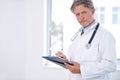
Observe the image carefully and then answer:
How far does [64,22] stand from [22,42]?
544 millimetres

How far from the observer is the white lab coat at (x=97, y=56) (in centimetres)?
128

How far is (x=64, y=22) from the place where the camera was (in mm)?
2217

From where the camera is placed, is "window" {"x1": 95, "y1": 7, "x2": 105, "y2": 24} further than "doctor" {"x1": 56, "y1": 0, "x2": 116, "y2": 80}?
Yes

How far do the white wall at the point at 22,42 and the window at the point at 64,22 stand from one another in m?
0.17

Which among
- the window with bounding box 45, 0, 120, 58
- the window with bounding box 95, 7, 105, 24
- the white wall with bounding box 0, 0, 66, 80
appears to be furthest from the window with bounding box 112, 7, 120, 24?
the white wall with bounding box 0, 0, 66, 80

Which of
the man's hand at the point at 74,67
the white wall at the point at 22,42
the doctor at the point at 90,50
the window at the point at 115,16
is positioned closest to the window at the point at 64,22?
the window at the point at 115,16

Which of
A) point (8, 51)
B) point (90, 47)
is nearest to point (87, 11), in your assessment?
point (90, 47)

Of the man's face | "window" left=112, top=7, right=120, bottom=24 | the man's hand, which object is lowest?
the man's hand

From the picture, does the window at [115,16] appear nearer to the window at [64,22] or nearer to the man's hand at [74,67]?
the window at [64,22]

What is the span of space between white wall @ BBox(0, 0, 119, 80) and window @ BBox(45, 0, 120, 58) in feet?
0.55

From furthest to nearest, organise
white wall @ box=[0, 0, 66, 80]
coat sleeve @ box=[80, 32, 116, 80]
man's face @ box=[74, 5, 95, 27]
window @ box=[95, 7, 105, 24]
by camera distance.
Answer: window @ box=[95, 7, 105, 24] → white wall @ box=[0, 0, 66, 80] → man's face @ box=[74, 5, 95, 27] → coat sleeve @ box=[80, 32, 116, 80]

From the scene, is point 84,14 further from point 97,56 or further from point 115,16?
point 115,16

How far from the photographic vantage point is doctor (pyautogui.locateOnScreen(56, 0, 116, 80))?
128cm

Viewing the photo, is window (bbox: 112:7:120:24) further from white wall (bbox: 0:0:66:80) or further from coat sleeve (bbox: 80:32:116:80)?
coat sleeve (bbox: 80:32:116:80)
